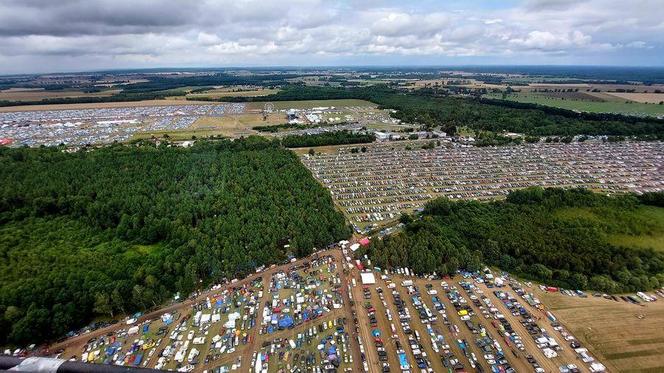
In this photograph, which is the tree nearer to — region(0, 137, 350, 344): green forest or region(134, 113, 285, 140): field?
region(0, 137, 350, 344): green forest

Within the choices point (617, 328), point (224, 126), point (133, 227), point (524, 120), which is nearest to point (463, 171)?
point (617, 328)

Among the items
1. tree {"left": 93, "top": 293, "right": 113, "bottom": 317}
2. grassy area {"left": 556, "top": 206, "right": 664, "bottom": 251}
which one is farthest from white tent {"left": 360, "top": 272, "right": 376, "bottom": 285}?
grassy area {"left": 556, "top": 206, "right": 664, "bottom": 251}

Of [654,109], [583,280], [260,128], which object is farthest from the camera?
[654,109]

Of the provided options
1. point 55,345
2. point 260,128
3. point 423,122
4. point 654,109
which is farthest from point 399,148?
point 654,109

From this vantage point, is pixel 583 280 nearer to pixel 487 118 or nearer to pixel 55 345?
pixel 55 345

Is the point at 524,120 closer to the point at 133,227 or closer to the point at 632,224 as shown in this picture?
the point at 632,224

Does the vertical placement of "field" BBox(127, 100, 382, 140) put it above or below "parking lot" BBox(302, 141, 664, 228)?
above

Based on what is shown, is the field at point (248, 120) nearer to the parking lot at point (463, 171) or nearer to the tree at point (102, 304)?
the parking lot at point (463, 171)
